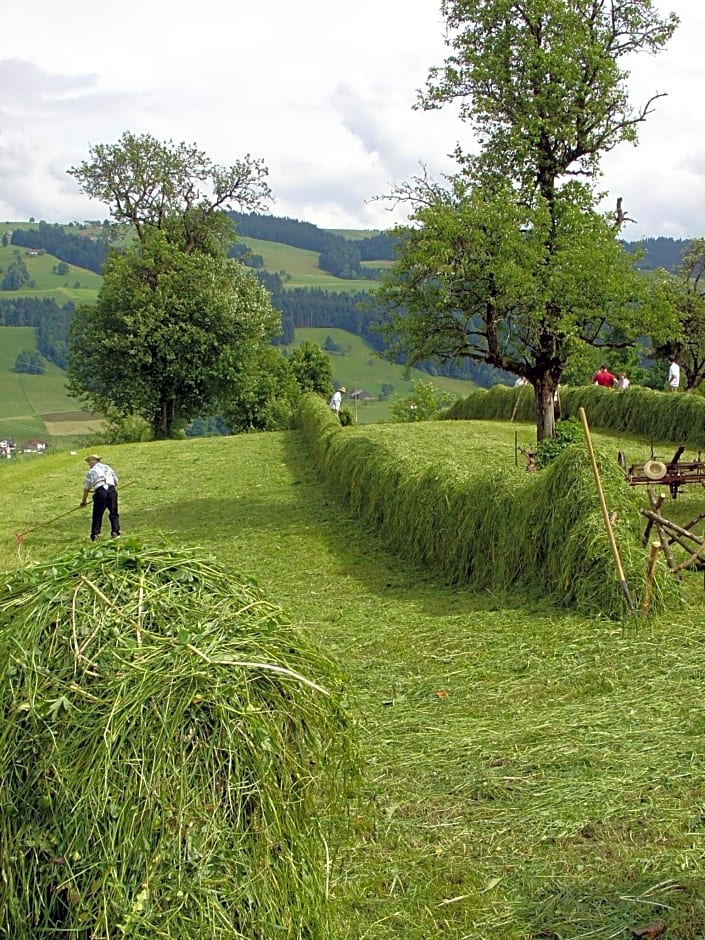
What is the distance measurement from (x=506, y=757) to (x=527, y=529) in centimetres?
553

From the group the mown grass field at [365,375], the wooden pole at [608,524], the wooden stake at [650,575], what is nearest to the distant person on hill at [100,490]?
the wooden pole at [608,524]

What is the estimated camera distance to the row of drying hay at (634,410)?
26016mm

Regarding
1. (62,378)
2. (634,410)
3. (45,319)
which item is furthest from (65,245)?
(634,410)

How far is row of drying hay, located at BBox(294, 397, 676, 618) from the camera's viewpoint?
1106 centimetres

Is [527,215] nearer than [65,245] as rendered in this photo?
Yes

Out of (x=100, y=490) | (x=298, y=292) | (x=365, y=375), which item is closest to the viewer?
(x=100, y=490)

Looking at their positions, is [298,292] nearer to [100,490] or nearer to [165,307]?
[165,307]

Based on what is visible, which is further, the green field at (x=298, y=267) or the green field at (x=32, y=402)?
the green field at (x=298, y=267)

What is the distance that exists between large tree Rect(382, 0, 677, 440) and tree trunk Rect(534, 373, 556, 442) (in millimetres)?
27

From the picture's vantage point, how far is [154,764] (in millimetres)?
3979

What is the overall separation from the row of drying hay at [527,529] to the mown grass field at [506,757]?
355mm

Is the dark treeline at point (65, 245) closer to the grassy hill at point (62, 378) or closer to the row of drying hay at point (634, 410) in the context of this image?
the grassy hill at point (62, 378)

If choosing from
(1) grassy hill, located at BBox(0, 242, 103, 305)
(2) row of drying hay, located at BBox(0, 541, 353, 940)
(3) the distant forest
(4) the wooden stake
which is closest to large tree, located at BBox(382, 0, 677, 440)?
(4) the wooden stake

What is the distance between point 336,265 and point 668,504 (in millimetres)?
165999
